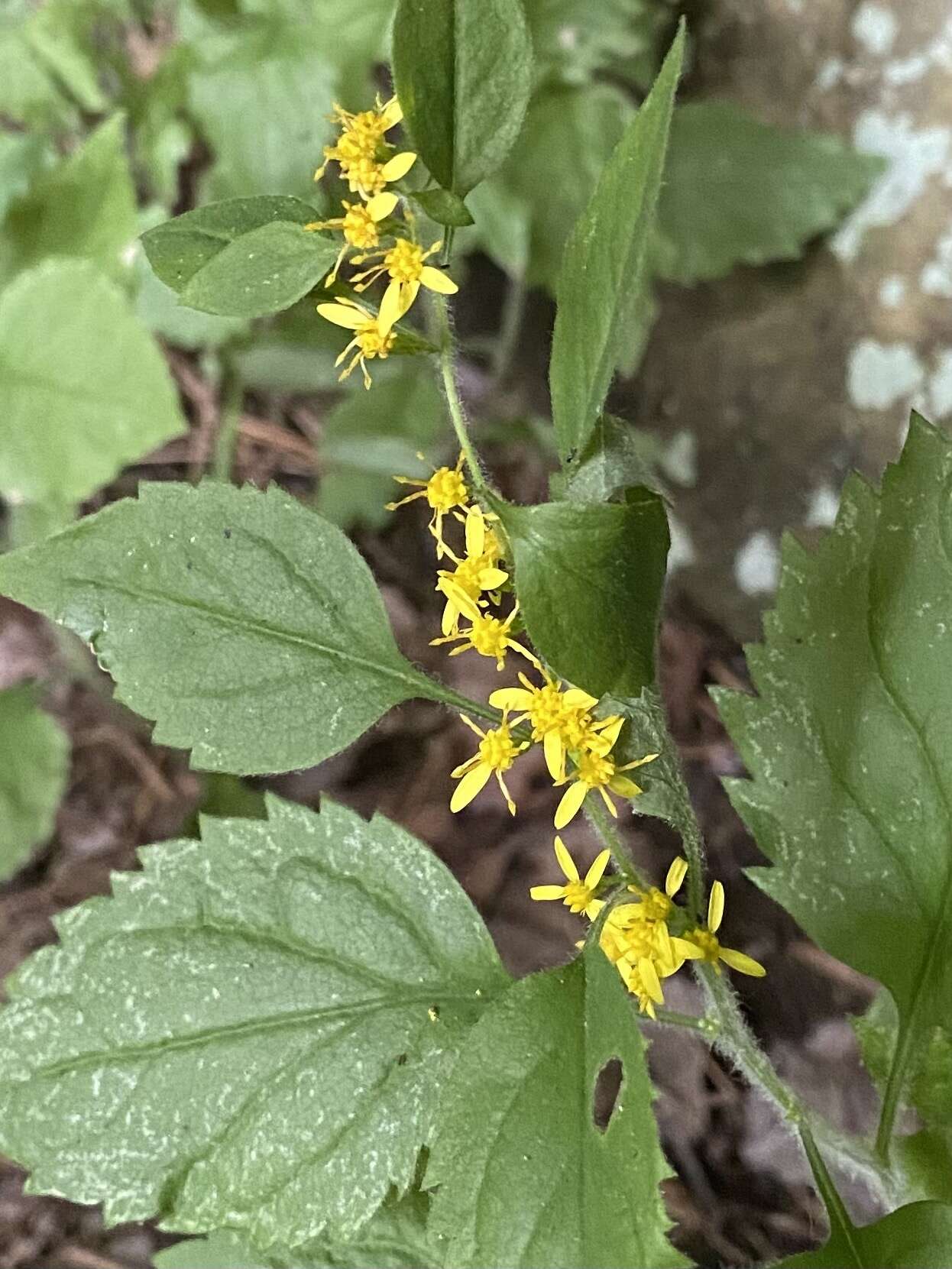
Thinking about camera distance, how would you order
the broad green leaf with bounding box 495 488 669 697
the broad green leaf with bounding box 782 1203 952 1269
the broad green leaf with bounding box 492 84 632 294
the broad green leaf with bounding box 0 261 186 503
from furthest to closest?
the broad green leaf with bounding box 492 84 632 294, the broad green leaf with bounding box 0 261 186 503, the broad green leaf with bounding box 782 1203 952 1269, the broad green leaf with bounding box 495 488 669 697

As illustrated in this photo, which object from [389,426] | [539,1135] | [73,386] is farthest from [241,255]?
[389,426]

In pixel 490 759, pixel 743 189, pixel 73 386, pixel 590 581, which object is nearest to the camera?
pixel 590 581

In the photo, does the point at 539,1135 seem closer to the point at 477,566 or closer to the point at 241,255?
the point at 477,566

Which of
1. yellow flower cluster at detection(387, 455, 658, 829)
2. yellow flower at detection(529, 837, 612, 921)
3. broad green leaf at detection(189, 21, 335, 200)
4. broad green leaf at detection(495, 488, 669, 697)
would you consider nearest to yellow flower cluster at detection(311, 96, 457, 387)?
yellow flower cluster at detection(387, 455, 658, 829)

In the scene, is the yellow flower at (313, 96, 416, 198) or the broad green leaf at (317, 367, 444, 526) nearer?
the yellow flower at (313, 96, 416, 198)

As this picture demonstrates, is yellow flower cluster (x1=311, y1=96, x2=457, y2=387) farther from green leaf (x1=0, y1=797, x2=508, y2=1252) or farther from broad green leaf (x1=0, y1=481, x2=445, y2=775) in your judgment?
green leaf (x1=0, y1=797, x2=508, y2=1252)

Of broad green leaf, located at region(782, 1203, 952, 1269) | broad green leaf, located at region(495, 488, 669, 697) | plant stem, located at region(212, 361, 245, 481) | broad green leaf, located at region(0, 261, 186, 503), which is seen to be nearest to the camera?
broad green leaf, located at region(495, 488, 669, 697)
